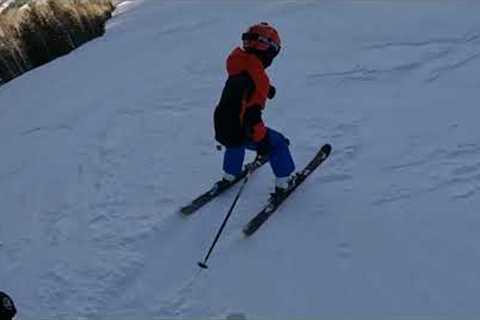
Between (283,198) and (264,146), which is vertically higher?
(264,146)

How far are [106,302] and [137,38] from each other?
237 inches

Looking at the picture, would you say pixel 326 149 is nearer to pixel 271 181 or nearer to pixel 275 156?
pixel 271 181

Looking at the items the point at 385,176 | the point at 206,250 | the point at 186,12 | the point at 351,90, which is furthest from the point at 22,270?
the point at 186,12

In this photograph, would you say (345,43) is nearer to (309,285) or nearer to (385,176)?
(385,176)

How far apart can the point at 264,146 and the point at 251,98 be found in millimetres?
398

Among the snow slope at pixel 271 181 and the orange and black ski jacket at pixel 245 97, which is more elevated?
the orange and black ski jacket at pixel 245 97

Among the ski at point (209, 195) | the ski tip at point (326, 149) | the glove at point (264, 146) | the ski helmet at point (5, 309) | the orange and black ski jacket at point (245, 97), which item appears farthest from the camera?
the ski tip at point (326, 149)

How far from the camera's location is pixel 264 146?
17.3 ft

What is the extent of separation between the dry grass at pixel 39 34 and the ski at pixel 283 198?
6.12 metres

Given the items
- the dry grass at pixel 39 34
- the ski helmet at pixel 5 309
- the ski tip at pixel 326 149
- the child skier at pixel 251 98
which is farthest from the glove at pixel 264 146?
the dry grass at pixel 39 34

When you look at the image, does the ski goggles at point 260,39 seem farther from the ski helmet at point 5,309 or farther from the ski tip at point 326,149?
the ski helmet at point 5,309

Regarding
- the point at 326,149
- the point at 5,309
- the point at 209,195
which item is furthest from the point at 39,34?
the point at 5,309

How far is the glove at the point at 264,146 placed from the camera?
5246 mm

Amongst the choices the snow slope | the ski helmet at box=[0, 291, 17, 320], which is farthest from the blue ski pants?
the ski helmet at box=[0, 291, 17, 320]
